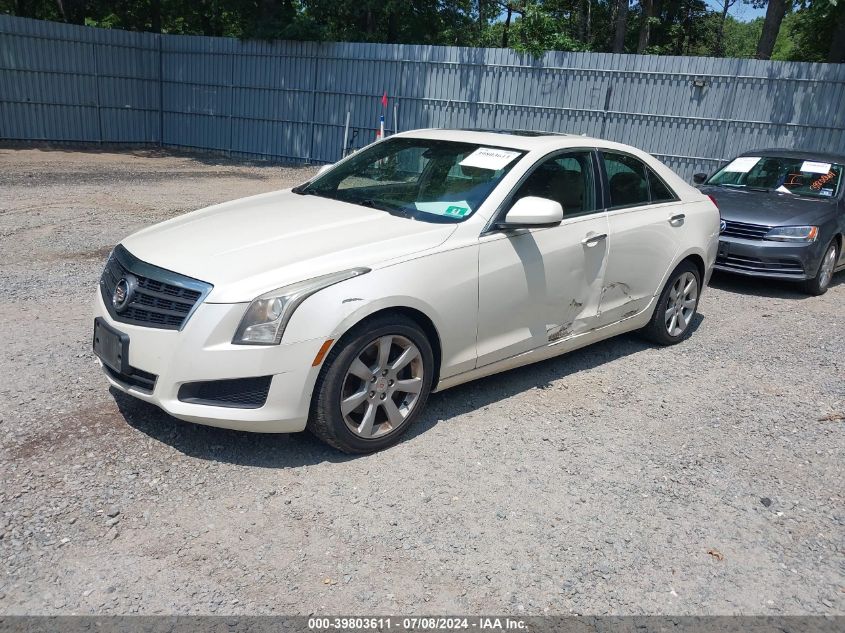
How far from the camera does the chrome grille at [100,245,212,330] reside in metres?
3.70

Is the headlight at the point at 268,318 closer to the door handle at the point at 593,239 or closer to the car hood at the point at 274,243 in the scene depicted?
the car hood at the point at 274,243

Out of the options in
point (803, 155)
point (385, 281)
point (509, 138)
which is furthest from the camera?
point (803, 155)

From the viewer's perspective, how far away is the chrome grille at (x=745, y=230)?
838cm

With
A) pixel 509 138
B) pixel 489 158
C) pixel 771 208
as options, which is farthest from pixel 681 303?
pixel 771 208

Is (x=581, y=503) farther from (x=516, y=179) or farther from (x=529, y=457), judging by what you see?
(x=516, y=179)

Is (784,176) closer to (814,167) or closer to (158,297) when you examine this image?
(814,167)

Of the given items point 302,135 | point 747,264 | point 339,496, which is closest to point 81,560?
point 339,496

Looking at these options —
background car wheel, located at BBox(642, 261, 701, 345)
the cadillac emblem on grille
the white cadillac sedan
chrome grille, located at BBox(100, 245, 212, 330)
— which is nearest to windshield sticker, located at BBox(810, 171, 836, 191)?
background car wheel, located at BBox(642, 261, 701, 345)

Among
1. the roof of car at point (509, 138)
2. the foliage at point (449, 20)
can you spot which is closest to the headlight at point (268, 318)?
the roof of car at point (509, 138)

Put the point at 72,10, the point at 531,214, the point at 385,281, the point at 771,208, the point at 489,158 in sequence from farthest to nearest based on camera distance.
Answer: the point at 72,10, the point at 771,208, the point at 489,158, the point at 531,214, the point at 385,281

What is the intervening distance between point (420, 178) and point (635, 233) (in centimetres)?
166

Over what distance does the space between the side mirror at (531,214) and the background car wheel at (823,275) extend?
5.38 metres

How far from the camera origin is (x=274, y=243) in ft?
13.5

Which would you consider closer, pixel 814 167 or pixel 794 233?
pixel 794 233
